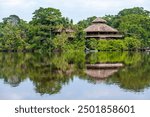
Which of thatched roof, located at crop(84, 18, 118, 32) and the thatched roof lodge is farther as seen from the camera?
thatched roof, located at crop(84, 18, 118, 32)

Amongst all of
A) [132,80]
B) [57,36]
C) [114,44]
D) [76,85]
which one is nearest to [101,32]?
[114,44]

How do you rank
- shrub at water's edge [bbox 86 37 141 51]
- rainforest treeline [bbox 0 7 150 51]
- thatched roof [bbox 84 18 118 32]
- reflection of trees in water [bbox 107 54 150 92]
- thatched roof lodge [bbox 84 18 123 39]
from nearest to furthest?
reflection of trees in water [bbox 107 54 150 92] < rainforest treeline [bbox 0 7 150 51] < shrub at water's edge [bbox 86 37 141 51] < thatched roof lodge [bbox 84 18 123 39] < thatched roof [bbox 84 18 118 32]

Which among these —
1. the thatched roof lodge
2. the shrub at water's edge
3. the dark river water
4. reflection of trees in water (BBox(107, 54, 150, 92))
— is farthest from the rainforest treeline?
reflection of trees in water (BBox(107, 54, 150, 92))

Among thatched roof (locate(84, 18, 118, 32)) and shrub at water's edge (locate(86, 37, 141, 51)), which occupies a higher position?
thatched roof (locate(84, 18, 118, 32))

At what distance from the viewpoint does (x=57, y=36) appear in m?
45.0

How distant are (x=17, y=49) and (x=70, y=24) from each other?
8079 millimetres

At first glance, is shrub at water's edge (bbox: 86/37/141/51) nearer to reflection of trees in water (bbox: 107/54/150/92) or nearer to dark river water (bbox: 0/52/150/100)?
dark river water (bbox: 0/52/150/100)

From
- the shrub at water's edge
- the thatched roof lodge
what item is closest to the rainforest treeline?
the shrub at water's edge

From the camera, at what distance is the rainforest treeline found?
45.3m

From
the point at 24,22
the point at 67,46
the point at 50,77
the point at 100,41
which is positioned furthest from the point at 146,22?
the point at 50,77

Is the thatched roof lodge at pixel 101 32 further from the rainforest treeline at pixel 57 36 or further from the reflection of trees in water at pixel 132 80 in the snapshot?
the reflection of trees in water at pixel 132 80

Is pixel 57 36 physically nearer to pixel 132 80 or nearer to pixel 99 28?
pixel 99 28

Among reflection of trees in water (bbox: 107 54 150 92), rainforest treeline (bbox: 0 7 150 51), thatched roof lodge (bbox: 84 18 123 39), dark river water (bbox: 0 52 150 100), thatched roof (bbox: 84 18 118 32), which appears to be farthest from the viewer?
thatched roof (bbox: 84 18 118 32)

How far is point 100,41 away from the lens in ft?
151
